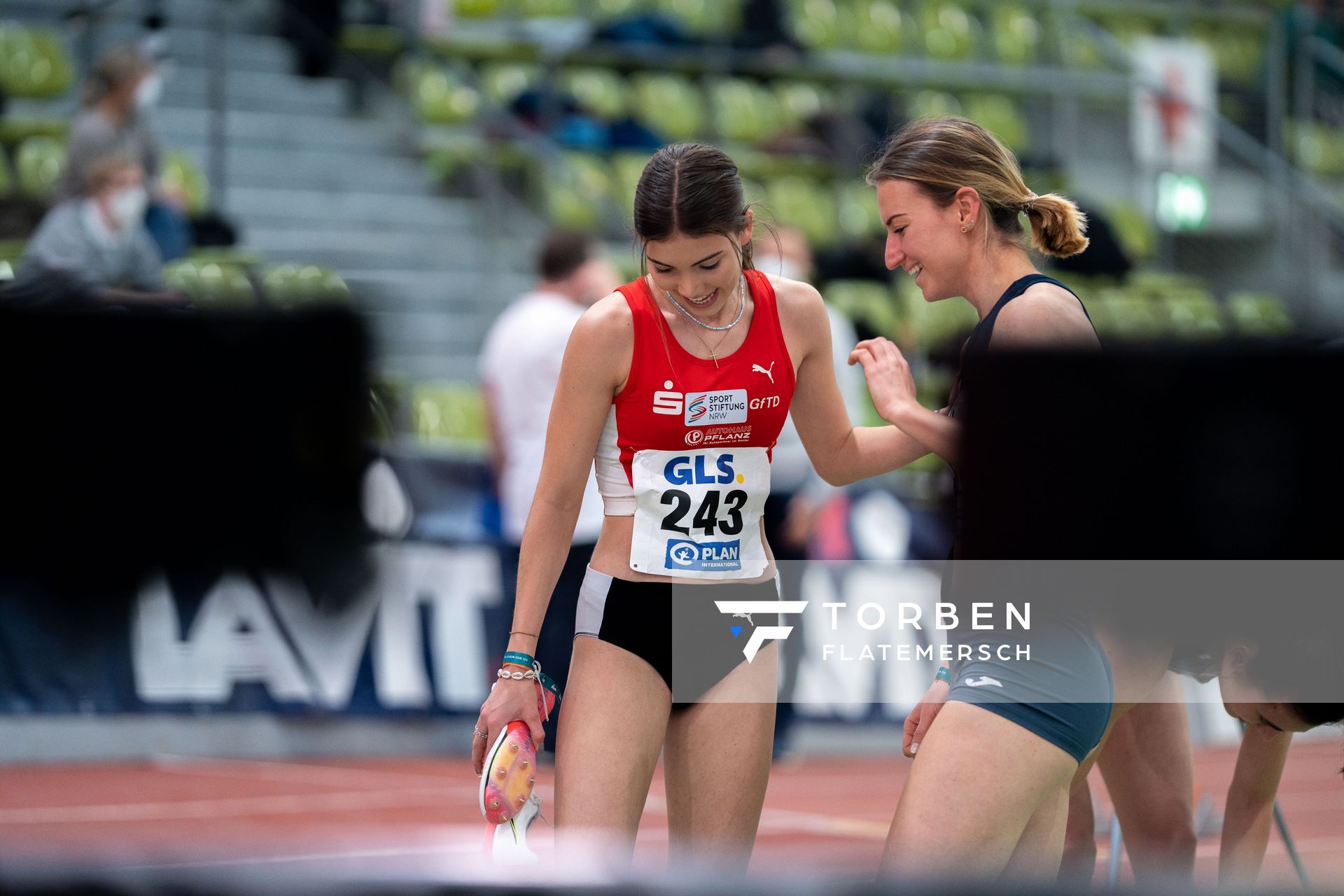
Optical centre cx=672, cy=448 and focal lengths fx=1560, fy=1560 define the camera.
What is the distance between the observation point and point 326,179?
11625mm

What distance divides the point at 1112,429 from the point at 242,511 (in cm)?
110

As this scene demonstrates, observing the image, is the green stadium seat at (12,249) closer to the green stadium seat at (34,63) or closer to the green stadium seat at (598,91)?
the green stadium seat at (34,63)

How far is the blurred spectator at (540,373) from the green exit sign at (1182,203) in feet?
27.2

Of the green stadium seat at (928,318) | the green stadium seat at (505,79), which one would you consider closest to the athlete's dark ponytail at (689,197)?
the green stadium seat at (928,318)

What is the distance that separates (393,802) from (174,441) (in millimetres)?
4853

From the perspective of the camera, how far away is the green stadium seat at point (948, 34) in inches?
596

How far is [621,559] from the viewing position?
323 centimetres

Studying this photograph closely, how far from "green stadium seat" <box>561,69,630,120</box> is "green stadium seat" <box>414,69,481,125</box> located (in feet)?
2.79

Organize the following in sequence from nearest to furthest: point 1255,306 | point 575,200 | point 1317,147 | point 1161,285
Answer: point 575,200, point 1161,285, point 1255,306, point 1317,147

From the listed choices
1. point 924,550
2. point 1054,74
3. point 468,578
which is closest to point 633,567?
point 468,578

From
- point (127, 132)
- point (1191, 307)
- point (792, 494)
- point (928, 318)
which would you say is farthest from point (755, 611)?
point (1191, 307)

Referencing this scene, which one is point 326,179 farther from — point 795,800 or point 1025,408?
point 1025,408

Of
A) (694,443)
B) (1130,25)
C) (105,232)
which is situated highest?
(1130,25)

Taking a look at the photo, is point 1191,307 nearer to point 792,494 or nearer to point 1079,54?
point 1079,54
